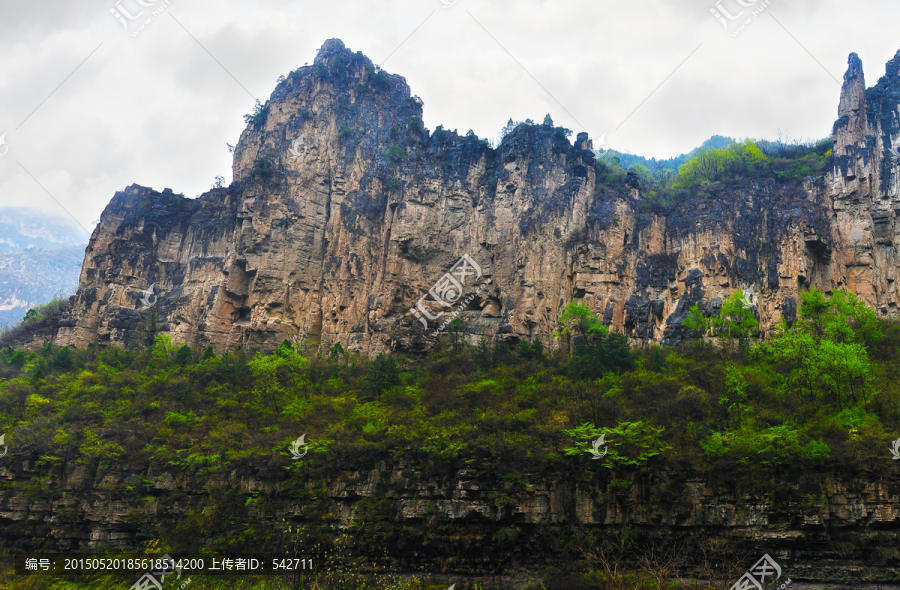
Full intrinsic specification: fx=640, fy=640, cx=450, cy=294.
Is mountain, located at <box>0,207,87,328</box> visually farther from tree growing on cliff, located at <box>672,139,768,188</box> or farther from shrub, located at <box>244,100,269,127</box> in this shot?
tree growing on cliff, located at <box>672,139,768,188</box>

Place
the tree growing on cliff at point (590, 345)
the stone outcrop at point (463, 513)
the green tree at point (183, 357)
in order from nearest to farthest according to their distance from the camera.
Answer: the stone outcrop at point (463, 513) → the tree growing on cliff at point (590, 345) → the green tree at point (183, 357)

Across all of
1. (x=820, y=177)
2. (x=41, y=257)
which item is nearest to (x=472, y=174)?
(x=820, y=177)

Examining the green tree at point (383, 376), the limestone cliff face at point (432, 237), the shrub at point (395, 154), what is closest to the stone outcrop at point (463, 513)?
the green tree at point (383, 376)

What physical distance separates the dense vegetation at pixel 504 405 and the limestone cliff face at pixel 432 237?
11.7 feet

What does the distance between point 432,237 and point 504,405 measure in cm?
1795

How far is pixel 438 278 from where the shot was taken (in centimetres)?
4581

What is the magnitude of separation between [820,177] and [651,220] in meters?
10.7

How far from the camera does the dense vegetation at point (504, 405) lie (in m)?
26.4

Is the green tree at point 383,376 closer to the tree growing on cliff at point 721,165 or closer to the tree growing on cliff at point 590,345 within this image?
the tree growing on cliff at point 590,345

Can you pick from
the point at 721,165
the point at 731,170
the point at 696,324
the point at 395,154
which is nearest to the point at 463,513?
the point at 696,324

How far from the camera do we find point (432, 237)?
46.4 meters

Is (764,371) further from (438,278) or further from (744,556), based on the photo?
(438,278)

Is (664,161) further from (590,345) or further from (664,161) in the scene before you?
(590,345)

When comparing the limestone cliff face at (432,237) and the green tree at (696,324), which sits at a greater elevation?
the limestone cliff face at (432,237)
